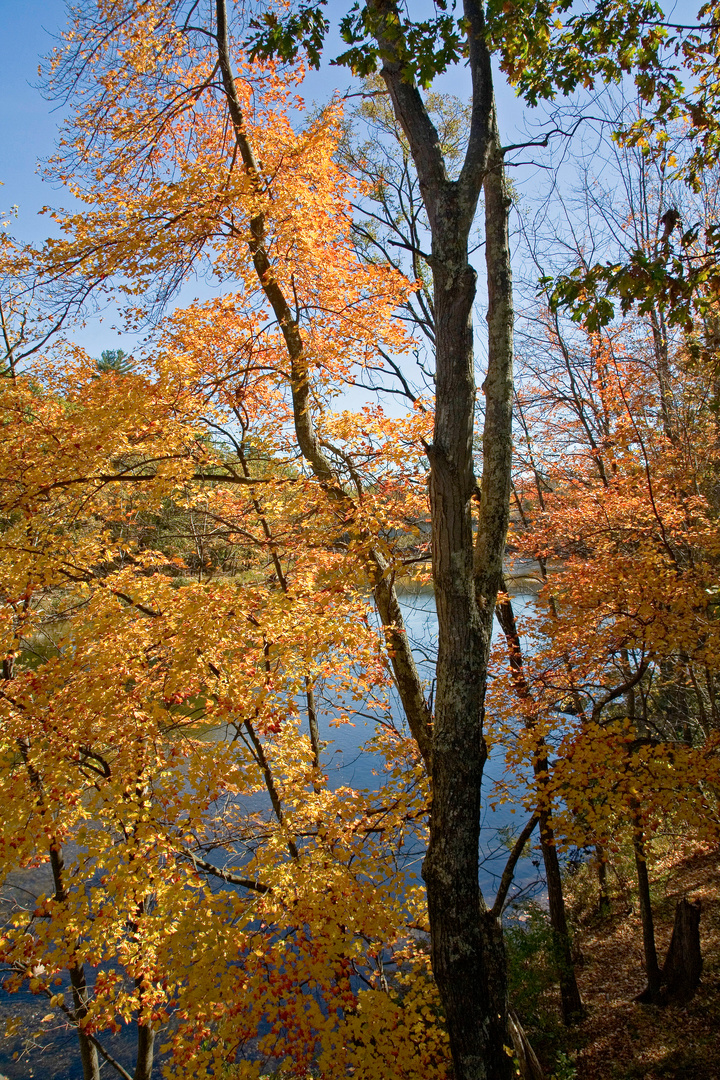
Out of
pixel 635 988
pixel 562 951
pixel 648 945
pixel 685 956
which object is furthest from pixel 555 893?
pixel 635 988

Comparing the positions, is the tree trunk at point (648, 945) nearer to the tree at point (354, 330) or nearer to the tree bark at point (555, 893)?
the tree bark at point (555, 893)

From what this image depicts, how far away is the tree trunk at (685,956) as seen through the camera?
251 inches

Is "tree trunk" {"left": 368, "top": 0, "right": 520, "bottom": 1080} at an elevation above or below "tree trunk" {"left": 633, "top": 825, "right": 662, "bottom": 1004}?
above

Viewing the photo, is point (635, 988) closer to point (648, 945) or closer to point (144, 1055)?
point (648, 945)

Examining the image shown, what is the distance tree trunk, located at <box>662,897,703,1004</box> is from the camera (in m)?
6.38

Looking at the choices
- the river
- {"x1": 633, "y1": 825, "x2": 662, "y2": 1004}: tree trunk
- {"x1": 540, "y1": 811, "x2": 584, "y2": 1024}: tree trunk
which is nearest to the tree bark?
{"x1": 540, "y1": 811, "x2": 584, "y2": 1024}: tree trunk

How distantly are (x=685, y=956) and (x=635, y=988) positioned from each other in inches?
56.7

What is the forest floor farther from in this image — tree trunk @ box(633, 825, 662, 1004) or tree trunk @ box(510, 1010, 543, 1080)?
tree trunk @ box(510, 1010, 543, 1080)

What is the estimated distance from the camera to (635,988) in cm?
735

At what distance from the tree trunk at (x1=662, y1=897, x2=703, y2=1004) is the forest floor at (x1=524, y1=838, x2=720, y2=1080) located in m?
0.10

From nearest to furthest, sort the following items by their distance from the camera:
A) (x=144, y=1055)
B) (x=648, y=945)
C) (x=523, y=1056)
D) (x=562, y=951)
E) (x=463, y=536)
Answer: (x=463, y=536) < (x=523, y=1056) < (x=144, y=1055) < (x=648, y=945) < (x=562, y=951)

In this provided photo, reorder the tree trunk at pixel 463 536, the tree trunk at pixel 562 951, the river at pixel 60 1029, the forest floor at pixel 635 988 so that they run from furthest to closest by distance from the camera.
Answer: the river at pixel 60 1029, the tree trunk at pixel 562 951, the forest floor at pixel 635 988, the tree trunk at pixel 463 536

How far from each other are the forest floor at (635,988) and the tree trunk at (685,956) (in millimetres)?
103

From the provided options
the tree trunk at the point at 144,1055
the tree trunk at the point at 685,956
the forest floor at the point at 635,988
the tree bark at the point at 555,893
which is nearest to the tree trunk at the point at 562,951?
the tree bark at the point at 555,893
